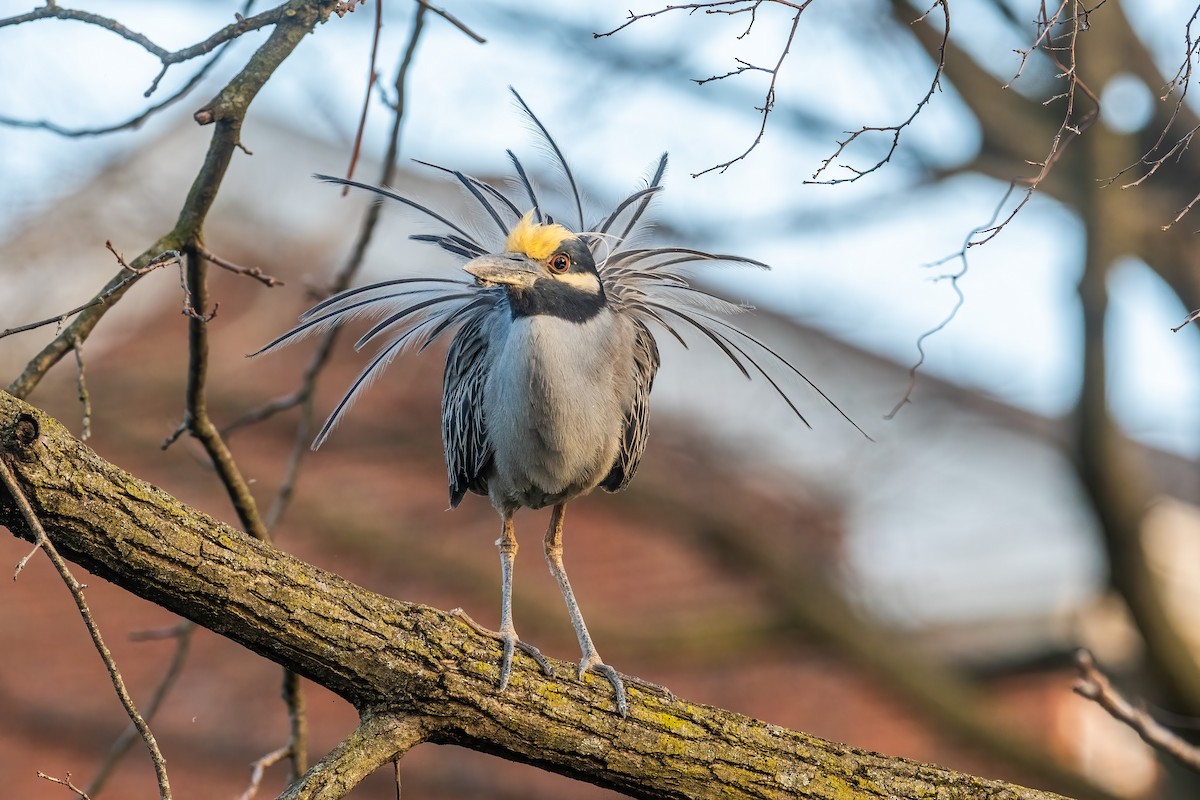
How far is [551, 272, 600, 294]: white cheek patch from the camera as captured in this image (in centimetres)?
338

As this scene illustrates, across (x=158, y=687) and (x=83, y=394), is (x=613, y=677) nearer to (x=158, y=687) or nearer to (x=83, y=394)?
(x=83, y=394)

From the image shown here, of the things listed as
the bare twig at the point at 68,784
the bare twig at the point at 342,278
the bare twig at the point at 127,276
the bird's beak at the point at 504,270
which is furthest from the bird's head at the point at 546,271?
the bare twig at the point at 68,784

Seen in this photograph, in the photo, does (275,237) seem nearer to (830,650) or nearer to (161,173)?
(161,173)

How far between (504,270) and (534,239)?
16 cm

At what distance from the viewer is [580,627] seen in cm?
361

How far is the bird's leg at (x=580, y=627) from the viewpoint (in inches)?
108

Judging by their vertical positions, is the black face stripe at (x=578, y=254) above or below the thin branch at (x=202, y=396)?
above

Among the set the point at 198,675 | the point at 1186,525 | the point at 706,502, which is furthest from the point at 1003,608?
the point at 198,675

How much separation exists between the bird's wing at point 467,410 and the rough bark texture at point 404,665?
3.13ft

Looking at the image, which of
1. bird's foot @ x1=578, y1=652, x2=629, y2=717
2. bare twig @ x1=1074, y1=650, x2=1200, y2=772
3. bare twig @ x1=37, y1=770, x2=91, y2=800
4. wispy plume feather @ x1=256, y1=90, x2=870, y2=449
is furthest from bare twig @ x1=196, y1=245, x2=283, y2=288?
bare twig @ x1=1074, y1=650, x2=1200, y2=772

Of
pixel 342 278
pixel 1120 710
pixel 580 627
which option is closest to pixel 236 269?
pixel 342 278

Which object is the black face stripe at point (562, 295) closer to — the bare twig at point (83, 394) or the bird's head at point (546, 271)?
the bird's head at point (546, 271)

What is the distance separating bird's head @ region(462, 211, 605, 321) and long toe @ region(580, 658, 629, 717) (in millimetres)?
1007

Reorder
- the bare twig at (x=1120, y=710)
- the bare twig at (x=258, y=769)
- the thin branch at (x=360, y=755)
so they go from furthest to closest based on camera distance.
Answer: the bare twig at (x=1120, y=710), the bare twig at (x=258, y=769), the thin branch at (x=360, y=755)
